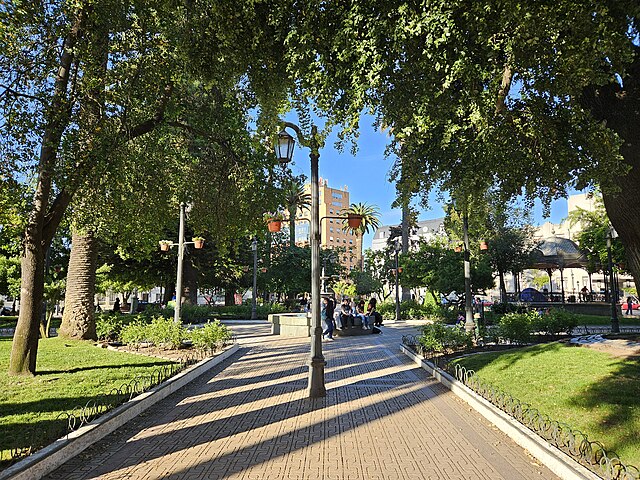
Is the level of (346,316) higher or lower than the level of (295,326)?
higher

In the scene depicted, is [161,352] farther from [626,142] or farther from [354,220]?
[626,142]

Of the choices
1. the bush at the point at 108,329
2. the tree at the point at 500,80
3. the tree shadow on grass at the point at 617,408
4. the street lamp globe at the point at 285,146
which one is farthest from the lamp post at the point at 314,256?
the bush at the point at 108,329

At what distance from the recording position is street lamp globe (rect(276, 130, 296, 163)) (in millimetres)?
9227

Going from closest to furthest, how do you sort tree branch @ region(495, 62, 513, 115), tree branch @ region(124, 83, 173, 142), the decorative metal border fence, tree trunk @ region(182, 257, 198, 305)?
the decorative metal border fence → tree branch @ region(495, 62, 513, 115) → tree branch @ region(124, 83, 173, 142) → tree trunk @ region(182, 257, 198, 305)

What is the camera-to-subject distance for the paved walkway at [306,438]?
16.1 feet

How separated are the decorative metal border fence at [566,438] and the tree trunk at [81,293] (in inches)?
488

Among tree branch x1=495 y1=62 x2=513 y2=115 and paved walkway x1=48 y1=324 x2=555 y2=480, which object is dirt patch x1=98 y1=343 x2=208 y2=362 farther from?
tree branch x1=495 y1=62 x2=513 y2=115

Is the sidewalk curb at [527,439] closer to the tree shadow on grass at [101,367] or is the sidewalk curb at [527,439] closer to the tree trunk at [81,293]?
the tree shadow on grass at [101,367]

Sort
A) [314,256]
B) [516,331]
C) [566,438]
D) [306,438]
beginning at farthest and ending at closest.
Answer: [516,331] → [314,256] → [306,438] → [566,438]

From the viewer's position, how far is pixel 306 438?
603 cm

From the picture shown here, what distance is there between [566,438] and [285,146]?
262 inches

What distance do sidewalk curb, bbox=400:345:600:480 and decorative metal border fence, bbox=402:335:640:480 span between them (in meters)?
0.12

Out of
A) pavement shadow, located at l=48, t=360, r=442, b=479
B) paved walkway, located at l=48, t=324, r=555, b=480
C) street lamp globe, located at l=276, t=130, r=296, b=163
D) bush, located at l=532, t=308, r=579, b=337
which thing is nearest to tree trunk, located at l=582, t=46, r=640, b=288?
paved walkway, located at l=48, t=324, r=555, b=480

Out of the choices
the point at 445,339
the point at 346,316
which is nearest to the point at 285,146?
the point at 445,339
